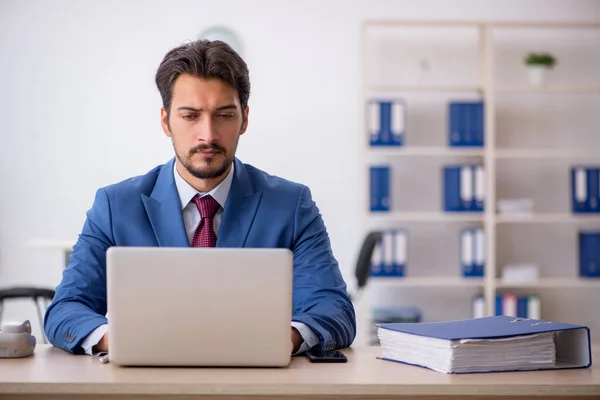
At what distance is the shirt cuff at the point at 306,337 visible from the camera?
1.78 metres

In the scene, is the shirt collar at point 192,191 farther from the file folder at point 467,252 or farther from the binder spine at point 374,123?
the file folder at point 467,252

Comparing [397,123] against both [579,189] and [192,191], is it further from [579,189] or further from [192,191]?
[192,191]

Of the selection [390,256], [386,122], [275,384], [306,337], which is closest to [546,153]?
[386,122]

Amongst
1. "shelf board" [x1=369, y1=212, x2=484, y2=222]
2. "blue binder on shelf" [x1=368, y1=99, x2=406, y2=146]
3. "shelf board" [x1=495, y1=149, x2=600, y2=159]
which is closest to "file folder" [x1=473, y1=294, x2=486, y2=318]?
"shelf board" [x1=369, y1=212, x2=484, y2=222]

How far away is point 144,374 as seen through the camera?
1508 millimetres

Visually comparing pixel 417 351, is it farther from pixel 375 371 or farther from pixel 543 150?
pixel 543 150

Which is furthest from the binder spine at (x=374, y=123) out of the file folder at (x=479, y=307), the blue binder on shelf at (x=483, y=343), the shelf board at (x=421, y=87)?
the blue binder on shelf at (x=483, y=343)

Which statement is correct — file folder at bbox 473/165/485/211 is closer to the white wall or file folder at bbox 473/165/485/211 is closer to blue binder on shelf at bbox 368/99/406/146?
blue binder on shelf at bbox 368/99/406/146

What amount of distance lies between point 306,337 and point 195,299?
35 cm

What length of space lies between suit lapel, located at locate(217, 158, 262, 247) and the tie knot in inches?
1.5

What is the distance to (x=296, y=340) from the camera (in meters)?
1.76

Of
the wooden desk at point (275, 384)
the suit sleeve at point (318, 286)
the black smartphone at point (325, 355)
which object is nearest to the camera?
the wooden desk at point (275, 384)

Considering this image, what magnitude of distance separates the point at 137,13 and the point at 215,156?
→ 3.73m

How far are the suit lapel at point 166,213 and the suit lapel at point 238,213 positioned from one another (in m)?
0.10
